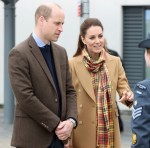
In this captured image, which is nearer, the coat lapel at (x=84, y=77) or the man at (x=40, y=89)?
the man at (x=40, y=89)

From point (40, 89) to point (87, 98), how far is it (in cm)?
79

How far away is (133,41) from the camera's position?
1139 cm

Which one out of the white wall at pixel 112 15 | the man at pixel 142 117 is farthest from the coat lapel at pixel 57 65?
the white wall at pixel 112 15

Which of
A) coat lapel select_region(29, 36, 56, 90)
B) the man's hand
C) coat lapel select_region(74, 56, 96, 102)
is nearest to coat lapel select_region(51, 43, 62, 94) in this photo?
coat lapel select_region(29, 36, 56, 90)

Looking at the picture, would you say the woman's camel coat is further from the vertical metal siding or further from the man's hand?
the vertical metal siding

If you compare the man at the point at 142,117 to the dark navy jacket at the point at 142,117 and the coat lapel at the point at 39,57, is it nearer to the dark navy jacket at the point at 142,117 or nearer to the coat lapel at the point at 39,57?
the dark navy jacket at the point at 142,117

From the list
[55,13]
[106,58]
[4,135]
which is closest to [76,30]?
[4,135]

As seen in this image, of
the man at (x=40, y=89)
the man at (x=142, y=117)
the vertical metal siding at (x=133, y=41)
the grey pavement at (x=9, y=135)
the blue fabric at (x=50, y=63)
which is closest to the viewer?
the man at (x=142, y=117)

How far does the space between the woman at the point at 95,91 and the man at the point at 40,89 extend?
527 millimetres

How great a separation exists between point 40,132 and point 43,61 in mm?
518

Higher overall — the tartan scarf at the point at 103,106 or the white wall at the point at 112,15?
the white wall at the point at 112,15

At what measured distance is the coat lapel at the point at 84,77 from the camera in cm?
449

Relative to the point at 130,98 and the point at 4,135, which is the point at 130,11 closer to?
the point at 4,135

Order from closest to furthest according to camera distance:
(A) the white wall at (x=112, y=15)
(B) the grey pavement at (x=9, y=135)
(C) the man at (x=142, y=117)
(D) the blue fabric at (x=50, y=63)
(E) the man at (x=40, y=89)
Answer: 1. (C) the man at (x=142, y=117)
2. (E) the man at (x=40, y=89)
3. (D) the blue fabric at (x=50, y=63)
4. (B) the grey pavement at (x=9, y=135)
5. (A) the white wall at (x=112, y=15)
